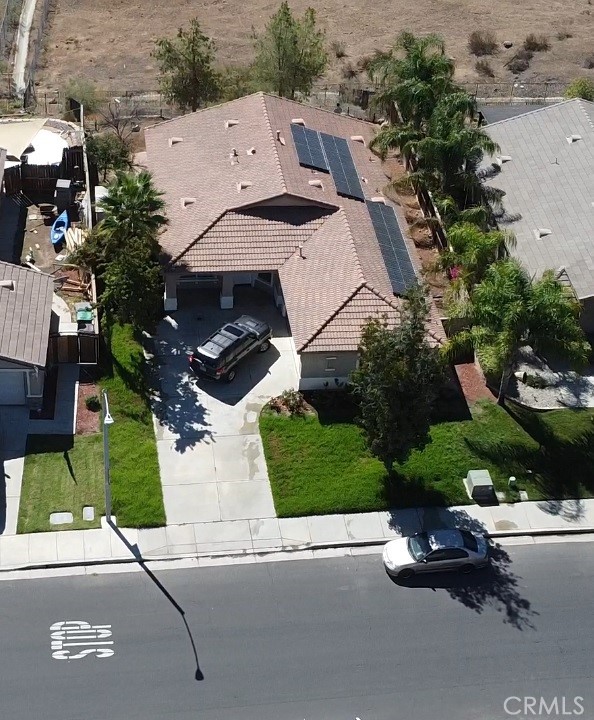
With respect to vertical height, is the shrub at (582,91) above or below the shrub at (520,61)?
above

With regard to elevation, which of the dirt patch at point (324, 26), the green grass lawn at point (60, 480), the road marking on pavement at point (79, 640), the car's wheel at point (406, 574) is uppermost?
the car's wheel at point (406, 574)

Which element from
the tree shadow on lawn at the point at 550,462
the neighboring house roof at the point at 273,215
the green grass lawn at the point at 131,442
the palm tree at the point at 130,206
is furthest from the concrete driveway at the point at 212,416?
the tree shadow on lawn at the point at 550,462

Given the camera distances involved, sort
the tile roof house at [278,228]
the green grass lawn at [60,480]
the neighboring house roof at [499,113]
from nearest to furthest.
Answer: the green grass lawn at [60,480], the tile roof house at [278,228], the neighboring house roof at [499,113]

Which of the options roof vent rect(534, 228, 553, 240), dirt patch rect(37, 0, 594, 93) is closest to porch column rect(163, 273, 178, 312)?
roof vent rect(534, 228, 553, 240)

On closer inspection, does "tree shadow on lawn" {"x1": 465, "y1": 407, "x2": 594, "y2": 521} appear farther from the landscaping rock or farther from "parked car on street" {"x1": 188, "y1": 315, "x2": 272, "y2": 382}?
the landscaping rock

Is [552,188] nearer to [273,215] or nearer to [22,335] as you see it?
[273,215]

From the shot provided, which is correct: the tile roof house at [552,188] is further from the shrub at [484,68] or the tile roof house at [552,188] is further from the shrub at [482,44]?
the shrub at [482,44]

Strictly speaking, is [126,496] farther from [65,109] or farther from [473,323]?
[65,109]

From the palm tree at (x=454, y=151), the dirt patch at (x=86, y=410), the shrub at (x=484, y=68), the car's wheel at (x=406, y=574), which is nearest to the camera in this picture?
the car's wheel at (x=406, y=574)
